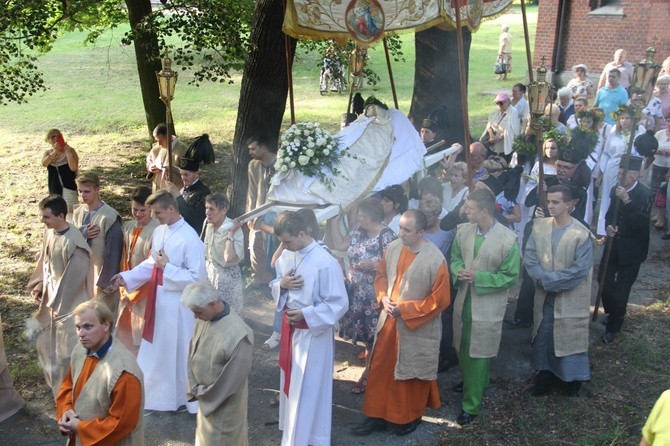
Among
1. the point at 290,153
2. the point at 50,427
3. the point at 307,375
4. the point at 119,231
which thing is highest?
the point at 290,153

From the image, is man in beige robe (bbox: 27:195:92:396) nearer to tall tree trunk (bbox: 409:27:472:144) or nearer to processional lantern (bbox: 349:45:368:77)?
processional lantern (bbox: 349:45:368:77)

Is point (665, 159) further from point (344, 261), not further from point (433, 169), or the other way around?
point (344, 261)

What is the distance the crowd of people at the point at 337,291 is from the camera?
5.20 m

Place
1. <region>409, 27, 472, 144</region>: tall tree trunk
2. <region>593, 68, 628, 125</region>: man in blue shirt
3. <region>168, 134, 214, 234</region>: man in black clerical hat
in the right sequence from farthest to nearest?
<region>593, 68, 628, 125</region>: man in blue shirt
<region>409, 27, 472, 144</region>: tall tree trunk
<region>168, 134, 214, 234</region>: man in black clerical hat

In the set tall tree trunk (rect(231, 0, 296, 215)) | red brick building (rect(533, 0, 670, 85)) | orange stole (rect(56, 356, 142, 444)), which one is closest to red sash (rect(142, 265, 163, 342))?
orange stole (rect(56, 356, 142, 444))

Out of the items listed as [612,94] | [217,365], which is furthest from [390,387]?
[612,94]

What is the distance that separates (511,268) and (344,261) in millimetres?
2011

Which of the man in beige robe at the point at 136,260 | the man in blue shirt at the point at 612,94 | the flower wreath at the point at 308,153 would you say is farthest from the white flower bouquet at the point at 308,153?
the man in blue shirt at the point at 612,94

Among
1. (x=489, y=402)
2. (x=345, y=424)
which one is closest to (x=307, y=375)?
(x=345, y=424)

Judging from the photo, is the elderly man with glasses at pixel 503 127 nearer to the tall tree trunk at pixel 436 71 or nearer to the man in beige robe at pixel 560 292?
the tall tree trunk at pixel 436 71

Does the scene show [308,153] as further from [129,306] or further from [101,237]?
[129,306]

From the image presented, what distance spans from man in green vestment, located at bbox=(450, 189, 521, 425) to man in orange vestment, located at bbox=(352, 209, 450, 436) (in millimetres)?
373

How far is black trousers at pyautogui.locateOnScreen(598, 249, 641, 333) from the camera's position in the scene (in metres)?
8.19

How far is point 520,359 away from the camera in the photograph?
25.8 ft
